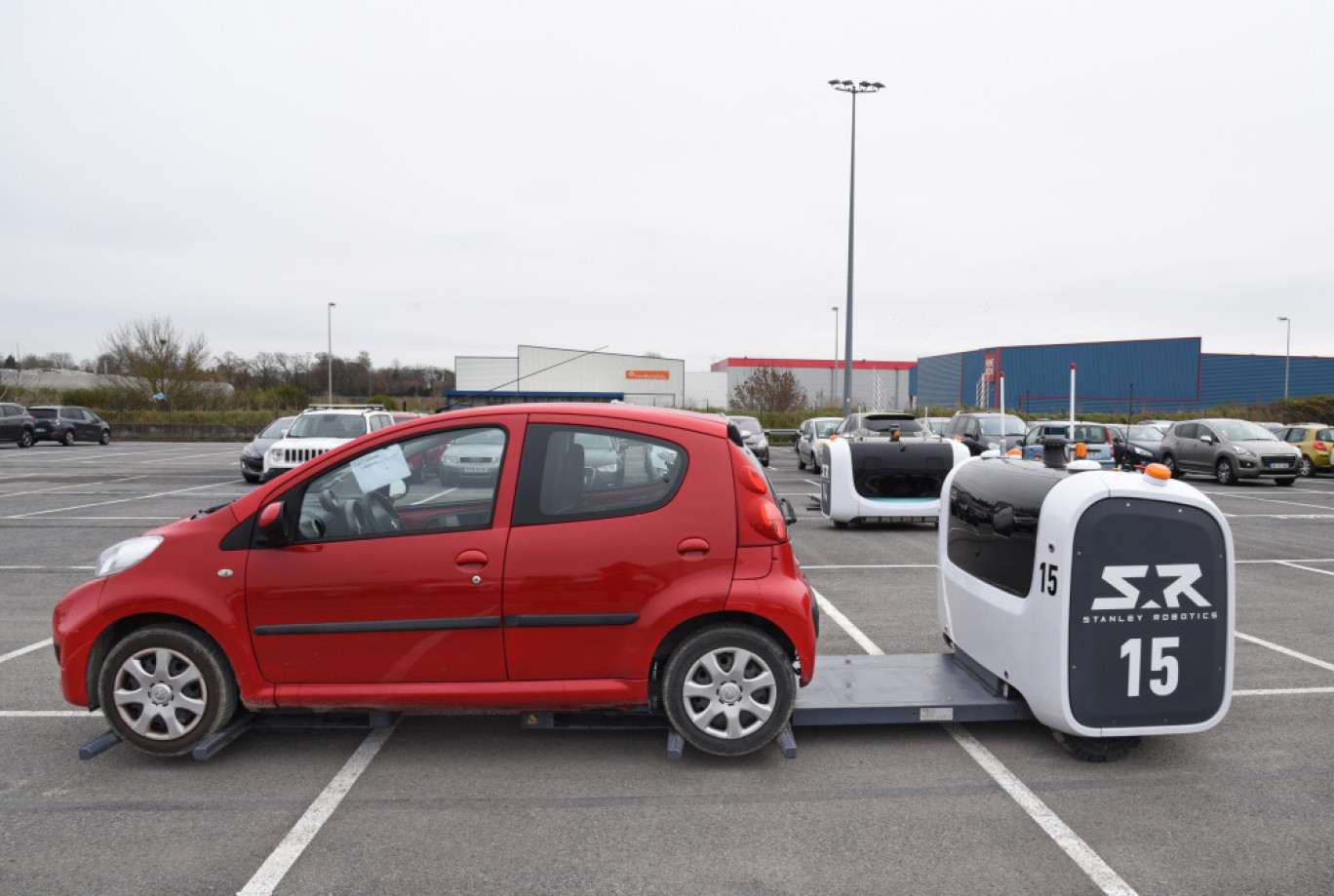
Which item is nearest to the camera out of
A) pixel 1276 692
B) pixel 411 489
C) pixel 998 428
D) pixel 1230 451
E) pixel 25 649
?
pixel 411 489

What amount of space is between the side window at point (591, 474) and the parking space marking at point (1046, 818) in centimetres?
196

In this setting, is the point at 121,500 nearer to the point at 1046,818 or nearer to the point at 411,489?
the point at 411,489

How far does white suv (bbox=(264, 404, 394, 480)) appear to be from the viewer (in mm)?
16281

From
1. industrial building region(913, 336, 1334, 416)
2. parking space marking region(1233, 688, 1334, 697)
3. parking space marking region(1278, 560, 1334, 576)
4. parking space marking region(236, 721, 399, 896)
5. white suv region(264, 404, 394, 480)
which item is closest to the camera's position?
parking space marking region(236, 721, 399, 896)

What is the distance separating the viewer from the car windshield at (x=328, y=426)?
57.7 ft

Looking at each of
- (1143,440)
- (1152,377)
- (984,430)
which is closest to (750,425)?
(984,430)

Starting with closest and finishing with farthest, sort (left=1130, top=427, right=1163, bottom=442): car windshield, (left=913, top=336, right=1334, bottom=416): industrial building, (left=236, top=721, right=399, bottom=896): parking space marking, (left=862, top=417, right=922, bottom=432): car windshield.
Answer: (left=236, top=721, right=399, bottom=896): parking space marking < (left=862, top=417, right=922, bottom=432): car windshield < (left=1130, top=427, right=1163, bottom=442): car windshield < (left=913, top=336, right=1334, bottom=416): industrial building

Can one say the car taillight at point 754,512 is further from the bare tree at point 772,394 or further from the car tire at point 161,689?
the bare tree at point 772,394

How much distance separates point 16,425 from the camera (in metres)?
35.3

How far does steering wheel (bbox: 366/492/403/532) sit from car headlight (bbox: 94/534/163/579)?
98cm

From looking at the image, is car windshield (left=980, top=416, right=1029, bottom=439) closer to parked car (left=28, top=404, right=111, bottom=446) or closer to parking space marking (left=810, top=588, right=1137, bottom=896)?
parking space marking (left=810, top=588, right=1137, bottom=896)

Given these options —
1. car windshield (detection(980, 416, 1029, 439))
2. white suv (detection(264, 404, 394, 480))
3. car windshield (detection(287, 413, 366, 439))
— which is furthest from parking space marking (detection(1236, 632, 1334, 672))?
car windshield (detection(980, 416, 1029, 439))

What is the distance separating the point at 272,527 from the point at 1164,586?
4017mm

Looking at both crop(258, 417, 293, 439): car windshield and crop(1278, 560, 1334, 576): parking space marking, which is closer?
crop(1278, 560, 1334, 576): parking space marking
